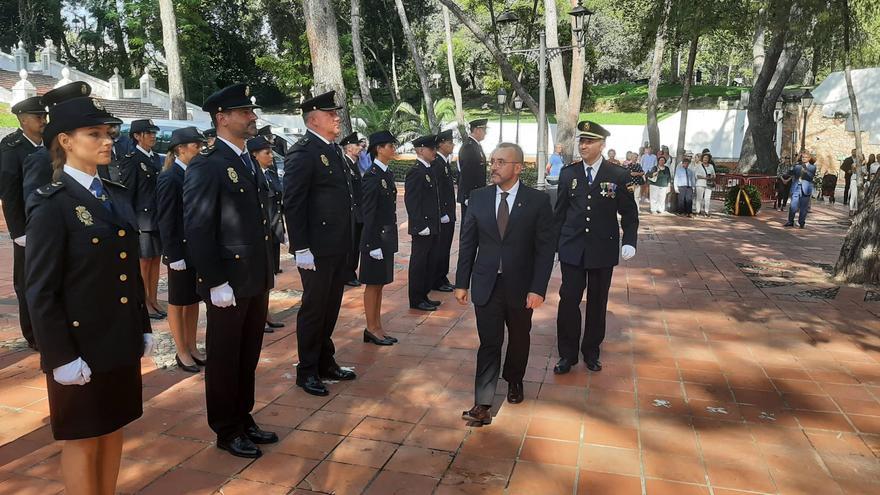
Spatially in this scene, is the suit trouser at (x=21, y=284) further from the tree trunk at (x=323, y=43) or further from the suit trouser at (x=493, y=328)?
the tree trunk at (x=323, y=43)

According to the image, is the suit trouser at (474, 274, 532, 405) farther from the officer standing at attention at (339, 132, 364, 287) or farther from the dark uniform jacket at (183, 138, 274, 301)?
the officer standing at attention at (339, 132, 364, 287)

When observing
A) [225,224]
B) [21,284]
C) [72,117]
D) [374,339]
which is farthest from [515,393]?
[21,284]

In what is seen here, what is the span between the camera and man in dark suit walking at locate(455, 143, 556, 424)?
4258mm

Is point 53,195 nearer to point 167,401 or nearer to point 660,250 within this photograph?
point 167,401

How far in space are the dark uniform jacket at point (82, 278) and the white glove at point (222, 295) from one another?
2.15 feet

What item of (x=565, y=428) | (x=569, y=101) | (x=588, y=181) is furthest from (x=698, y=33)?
(x=565, y=428)

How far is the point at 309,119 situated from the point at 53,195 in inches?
89.3

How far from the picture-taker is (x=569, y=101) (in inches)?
690

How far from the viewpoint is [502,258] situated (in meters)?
4.25

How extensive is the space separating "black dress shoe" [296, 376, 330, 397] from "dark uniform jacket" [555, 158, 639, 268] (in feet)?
7.23

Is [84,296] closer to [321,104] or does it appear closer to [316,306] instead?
[316,306]

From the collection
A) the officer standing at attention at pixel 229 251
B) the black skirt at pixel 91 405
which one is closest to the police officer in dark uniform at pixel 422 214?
the officer standing at attention at pixel 229 251

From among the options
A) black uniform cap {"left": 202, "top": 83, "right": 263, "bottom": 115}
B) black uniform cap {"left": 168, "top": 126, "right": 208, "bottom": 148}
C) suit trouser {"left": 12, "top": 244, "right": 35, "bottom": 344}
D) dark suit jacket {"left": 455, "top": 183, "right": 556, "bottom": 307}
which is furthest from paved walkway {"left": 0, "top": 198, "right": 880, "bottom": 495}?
black uniform cap {"left": 202, "top": 83, "right": 263, "bottom": 115}

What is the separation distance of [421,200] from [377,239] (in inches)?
51.8
